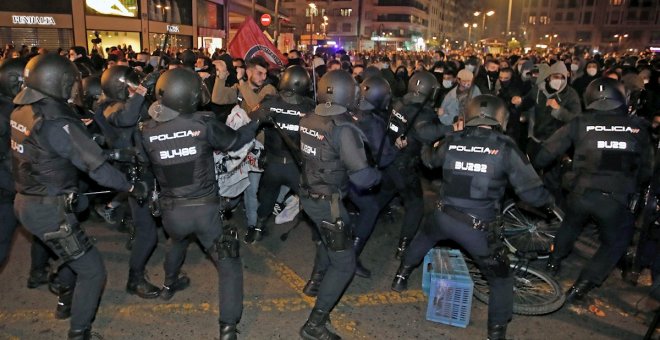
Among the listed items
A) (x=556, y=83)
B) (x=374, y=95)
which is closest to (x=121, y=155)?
(x=374, y=95)

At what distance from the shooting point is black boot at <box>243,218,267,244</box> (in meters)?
6.30

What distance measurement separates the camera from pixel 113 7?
26672mm

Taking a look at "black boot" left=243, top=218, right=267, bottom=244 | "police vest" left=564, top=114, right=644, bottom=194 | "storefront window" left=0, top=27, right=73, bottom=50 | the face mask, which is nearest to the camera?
"police vest" left=564, top=114, right=644, bottom=194

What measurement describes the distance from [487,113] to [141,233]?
3485mm

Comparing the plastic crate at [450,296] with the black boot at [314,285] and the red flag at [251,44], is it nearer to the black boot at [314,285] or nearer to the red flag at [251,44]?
the black boot at [314,285]

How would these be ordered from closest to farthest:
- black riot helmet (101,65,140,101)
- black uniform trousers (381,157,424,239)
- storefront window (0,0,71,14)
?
black riot helmet (101,65,140,101)
black uniform trousers (381,157,424,239)
storefront window (0,0,71,14)

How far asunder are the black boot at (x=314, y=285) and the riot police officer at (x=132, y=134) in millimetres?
1550

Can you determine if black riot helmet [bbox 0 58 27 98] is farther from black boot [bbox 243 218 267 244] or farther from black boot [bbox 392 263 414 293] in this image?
black boot [bbox 392 263 414 293]

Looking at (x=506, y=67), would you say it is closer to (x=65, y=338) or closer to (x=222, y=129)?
(x=222, y=129)

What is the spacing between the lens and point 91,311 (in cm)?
384

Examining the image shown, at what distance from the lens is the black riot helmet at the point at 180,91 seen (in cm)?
373

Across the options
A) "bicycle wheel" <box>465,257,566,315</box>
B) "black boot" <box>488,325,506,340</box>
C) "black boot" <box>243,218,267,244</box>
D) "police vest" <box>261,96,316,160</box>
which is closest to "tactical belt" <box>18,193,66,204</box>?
"police vest" <box>261,96,316,160</box>

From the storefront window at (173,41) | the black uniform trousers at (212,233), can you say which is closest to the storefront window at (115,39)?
the storefront window at (173,41)

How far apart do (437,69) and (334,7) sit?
79614 mm
